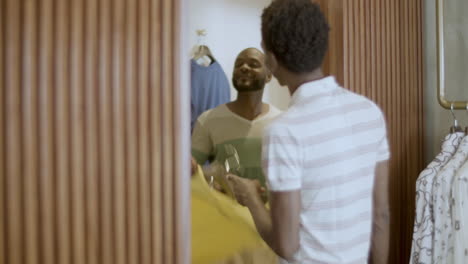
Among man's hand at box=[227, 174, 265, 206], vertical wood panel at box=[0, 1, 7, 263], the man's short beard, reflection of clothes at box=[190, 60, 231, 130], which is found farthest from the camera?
the man's short beard

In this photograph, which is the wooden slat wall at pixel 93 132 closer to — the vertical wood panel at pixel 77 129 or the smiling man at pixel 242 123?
the vertical wood panel at pixel 77 129

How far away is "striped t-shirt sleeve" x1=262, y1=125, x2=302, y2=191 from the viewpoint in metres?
0.96

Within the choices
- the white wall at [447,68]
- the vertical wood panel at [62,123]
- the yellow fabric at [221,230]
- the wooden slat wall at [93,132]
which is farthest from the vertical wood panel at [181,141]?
the white wall at [447,68]

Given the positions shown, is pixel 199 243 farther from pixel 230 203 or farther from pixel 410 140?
pixel 410 140

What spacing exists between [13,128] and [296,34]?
560 mm

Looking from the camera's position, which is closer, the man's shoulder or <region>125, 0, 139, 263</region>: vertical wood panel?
<region>125, 0, 139, 263</region>: vertical wood panel

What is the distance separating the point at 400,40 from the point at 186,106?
123 cm

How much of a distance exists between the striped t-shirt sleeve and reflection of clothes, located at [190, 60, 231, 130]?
2.03 feet

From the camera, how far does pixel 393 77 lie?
6.29 feet

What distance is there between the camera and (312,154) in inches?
38.9

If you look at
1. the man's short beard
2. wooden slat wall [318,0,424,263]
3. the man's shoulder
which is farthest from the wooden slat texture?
wooden slat wall [318,0,424,263]

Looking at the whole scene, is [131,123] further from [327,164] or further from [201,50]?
[201,50]

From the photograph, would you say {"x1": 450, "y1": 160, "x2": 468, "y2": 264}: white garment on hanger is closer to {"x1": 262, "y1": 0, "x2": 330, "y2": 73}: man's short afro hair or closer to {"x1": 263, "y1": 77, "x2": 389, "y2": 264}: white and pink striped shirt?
{"x1": 263, "y1": 77, "x2": 389, "y2": 264}: white and pink striped shirt

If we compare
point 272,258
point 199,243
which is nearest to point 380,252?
point 272,258
